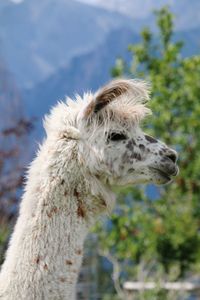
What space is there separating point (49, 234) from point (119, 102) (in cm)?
78

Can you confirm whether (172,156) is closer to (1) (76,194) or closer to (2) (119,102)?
(2) (119,102)

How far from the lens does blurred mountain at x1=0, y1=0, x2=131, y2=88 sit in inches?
1559

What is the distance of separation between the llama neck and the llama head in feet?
0.48

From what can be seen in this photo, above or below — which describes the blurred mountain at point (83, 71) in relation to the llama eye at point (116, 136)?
above

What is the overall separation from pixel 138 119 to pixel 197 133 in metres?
9.59

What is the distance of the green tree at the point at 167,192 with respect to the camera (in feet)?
43.1

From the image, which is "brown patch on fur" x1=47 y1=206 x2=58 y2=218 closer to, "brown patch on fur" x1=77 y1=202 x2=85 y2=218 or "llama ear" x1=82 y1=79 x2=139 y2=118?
"brown patch on fur" x1=77 y1=202 x2=85 y2=218

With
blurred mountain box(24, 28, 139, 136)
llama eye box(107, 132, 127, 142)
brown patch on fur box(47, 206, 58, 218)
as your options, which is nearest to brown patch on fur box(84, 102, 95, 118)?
llama eye box(107, 132, 127, 142)

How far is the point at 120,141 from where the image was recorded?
12.4 ft

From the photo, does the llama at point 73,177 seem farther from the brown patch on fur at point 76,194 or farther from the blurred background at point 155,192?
the blurred background at point 155,192

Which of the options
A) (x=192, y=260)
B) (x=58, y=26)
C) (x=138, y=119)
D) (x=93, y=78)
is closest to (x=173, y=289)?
(x=192, y=260)

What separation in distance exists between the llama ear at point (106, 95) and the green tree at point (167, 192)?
9012mm

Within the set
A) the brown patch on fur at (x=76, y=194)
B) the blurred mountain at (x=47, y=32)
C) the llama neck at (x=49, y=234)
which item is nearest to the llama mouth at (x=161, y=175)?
the llama neck at (x=49, y=234)

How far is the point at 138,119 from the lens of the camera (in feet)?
12.6
